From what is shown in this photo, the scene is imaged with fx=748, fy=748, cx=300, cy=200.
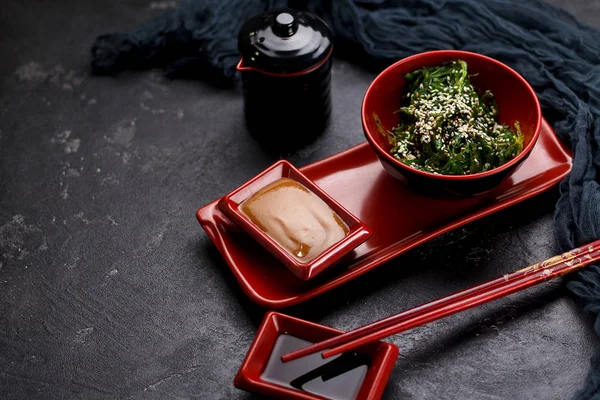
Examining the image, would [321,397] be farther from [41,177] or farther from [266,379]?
[41,177]

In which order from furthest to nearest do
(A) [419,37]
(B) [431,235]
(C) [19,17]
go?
(C) [19,17] < (A) [419,37] < (B) [431,235]

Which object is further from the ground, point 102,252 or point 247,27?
point 247,27

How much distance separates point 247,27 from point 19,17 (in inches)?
46.0

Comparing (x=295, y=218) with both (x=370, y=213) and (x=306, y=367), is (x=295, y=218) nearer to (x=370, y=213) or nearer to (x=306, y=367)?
(x=370, y=213)

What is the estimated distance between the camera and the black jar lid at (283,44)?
7.60ft

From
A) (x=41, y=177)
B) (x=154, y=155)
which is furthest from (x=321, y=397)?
(x=41, y=177)

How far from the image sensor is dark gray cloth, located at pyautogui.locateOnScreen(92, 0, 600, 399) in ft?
8.61

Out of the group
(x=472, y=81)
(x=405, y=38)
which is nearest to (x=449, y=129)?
(x=472, y=81)

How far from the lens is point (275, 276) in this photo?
2.20 m

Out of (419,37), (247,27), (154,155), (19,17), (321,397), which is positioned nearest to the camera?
(321,397)

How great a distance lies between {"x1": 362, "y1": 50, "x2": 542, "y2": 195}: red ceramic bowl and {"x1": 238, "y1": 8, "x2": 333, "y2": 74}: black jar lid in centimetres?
22

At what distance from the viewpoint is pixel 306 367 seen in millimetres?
2031

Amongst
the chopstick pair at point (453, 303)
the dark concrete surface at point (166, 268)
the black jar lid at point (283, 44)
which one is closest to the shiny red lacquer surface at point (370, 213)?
the dark concrete surface at point (166, 268)

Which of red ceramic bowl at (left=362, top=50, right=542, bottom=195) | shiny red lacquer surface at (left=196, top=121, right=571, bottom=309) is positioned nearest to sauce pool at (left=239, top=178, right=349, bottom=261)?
shiny red lacquer surface at (left=196, top=121, right=571, bottom=309)
